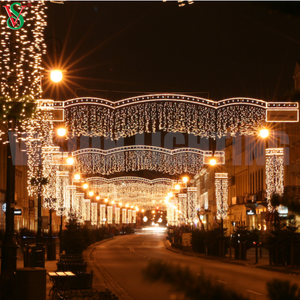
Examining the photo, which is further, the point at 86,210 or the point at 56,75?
the point at 86,210

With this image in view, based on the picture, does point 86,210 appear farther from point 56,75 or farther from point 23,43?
point 23,43

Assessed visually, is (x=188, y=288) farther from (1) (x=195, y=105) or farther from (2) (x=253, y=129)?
(2) (x=253, y=129)

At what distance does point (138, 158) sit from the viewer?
3734 cm

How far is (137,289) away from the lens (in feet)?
57.9

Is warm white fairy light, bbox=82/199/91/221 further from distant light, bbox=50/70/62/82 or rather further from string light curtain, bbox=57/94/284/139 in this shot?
distant light, bbox=50/70/62/82

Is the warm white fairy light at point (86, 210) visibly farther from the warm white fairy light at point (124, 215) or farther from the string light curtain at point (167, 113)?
the warm white fairy light at point (124, 215)

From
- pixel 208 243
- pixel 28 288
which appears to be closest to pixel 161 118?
pixel 28 288

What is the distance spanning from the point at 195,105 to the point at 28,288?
1213 cm

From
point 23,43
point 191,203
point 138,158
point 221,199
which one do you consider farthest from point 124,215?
point 23,43

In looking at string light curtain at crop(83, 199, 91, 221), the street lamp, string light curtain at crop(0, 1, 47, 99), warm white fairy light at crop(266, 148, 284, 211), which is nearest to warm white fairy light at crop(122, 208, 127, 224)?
string light curtain at crop(83, 199, 91, 221)

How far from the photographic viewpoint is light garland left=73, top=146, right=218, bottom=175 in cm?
3612

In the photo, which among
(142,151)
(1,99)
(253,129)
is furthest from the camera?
(142,151)

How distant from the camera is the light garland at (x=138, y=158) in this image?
36125 millimetres

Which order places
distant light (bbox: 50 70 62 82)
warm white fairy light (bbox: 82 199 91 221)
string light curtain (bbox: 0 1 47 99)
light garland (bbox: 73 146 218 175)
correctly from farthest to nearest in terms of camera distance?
warm white fairy light (bbox: 82 199 91 221) → light garland (bbox: 73 146 218 175) → distant light (bbox: 50 70 62 82) → string light curtain (bbox: 0 1 47 99)
